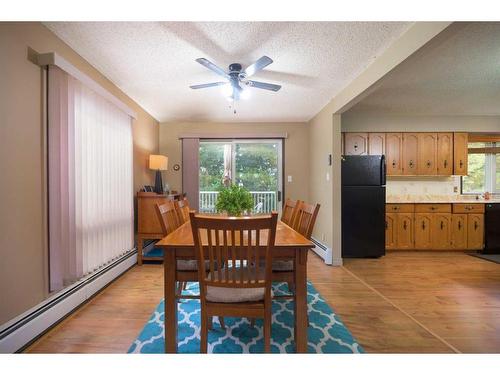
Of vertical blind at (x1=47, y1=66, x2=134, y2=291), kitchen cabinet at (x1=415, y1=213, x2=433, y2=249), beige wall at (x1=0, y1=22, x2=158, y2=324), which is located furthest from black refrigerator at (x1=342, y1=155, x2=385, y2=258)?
beige wall at (x1=0, y1=22, x2=158, y2=324)

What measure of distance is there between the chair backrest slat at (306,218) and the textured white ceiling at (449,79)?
1.43m

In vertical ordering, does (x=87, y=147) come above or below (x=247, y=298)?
above

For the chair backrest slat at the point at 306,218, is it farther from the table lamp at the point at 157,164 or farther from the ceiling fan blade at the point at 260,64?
the table lamp at the point at 157,164

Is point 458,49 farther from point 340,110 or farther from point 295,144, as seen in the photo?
point 295,144

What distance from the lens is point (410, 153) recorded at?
3.86 meters

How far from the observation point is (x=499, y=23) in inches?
65.1

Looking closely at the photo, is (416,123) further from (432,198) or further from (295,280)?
(295,280)

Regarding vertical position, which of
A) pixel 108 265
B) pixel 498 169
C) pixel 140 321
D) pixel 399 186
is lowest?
pixel 140 321

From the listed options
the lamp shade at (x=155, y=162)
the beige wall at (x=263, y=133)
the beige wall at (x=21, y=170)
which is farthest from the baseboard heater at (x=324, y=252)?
the beige wall at (x=21, y=170)

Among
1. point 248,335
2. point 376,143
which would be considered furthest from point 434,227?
point 248,335

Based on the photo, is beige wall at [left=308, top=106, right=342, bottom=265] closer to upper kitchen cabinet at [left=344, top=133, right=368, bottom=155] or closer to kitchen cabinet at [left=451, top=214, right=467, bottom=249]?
upper kitchen cabinet at [left=344, top=133, right=368, bottom=155]

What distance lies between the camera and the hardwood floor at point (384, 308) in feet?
5.12

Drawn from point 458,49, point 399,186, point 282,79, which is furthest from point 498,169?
point 282,79

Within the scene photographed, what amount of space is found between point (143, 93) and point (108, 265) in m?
2.19
